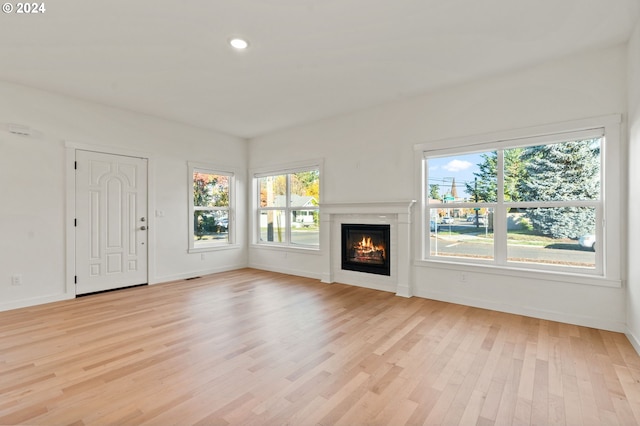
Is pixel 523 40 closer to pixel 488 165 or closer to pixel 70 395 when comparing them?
pixel 488 165

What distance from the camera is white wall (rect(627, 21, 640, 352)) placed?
274 centimetres

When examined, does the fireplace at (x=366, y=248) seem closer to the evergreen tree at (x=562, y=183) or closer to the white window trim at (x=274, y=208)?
the white window trim at (x=274, y=208)

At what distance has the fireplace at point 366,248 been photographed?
4.86m

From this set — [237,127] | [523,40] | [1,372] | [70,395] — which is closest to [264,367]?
[70,395]

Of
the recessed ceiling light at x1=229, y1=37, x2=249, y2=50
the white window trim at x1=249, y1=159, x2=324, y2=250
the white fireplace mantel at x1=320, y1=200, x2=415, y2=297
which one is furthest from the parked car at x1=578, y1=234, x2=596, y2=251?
the recessed ceiling light at x1=229, y1=37, x2=249, y2=50

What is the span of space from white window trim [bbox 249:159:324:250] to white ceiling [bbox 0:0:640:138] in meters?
1.51

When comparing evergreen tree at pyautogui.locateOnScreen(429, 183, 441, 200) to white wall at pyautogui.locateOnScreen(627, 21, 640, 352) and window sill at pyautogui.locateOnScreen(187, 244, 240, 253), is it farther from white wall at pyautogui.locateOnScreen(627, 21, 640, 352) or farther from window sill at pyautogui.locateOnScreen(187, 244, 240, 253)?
window sill at pyautogui.locateOnScreen(187, 244, 240, 253)

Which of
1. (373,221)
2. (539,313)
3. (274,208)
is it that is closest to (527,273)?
(539,313)

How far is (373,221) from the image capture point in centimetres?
496

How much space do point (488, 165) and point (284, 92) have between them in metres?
2.88

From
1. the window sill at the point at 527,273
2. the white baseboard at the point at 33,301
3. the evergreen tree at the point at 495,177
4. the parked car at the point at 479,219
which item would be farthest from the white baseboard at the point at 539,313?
the white baseboard at the point at 33,301

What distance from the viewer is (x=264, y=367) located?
2.43 m

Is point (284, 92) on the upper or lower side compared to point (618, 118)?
upper

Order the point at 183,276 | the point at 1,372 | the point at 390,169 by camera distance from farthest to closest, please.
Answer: the point at 183,276 → the point at 390,169 → the point at 1,372
